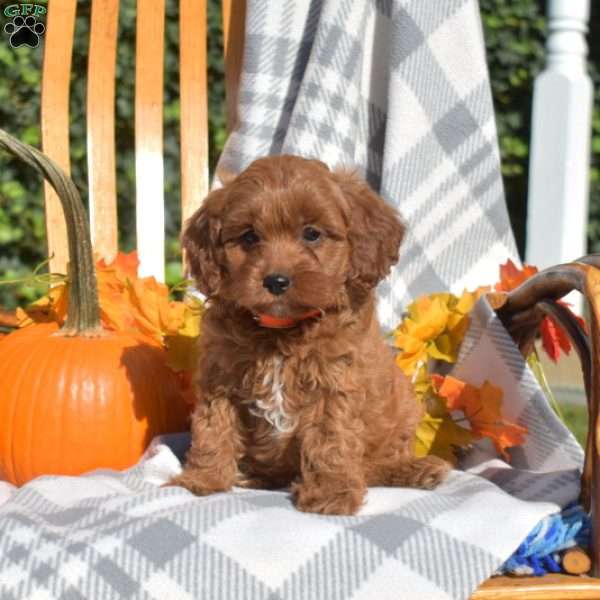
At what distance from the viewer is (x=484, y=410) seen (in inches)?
109

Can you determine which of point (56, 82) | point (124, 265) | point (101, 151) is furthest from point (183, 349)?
point (56, 82)

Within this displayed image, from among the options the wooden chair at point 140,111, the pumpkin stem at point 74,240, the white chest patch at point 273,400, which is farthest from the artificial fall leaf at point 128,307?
the white chest patch at point 273,400

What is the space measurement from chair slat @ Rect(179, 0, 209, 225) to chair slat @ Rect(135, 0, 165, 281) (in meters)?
0.09

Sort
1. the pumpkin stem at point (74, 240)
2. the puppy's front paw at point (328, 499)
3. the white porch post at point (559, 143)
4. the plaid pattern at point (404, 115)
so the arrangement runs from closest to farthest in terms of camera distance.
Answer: the puppy's front paw at point (328, 499), the pumpkin stem at point (74, 240), the plaid pattern at point (404, 115), the white porch post at point (559, 143)

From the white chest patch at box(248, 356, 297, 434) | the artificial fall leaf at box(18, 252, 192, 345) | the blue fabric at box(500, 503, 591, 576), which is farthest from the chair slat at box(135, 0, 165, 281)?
the blue fabric at box(500, 503, 591, 576)

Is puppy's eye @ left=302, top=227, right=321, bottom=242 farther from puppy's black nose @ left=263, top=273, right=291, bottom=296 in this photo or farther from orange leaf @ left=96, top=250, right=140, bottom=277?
orange leaf @ left=96, top=250, right=140, bottom=277

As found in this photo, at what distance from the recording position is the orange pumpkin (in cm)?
266

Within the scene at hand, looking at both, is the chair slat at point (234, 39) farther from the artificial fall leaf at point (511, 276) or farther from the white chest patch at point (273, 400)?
the white chest patch at point (273, 400)

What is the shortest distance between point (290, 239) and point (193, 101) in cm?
157

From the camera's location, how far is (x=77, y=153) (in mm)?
5027

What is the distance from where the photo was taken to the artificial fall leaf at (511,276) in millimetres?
3104

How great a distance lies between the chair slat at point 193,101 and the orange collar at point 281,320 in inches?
56.4

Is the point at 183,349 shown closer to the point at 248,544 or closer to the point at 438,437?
the point at 438,437

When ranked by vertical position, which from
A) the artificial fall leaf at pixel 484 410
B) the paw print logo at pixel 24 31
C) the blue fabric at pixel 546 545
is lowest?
the blue fabric at pixel 546 545
